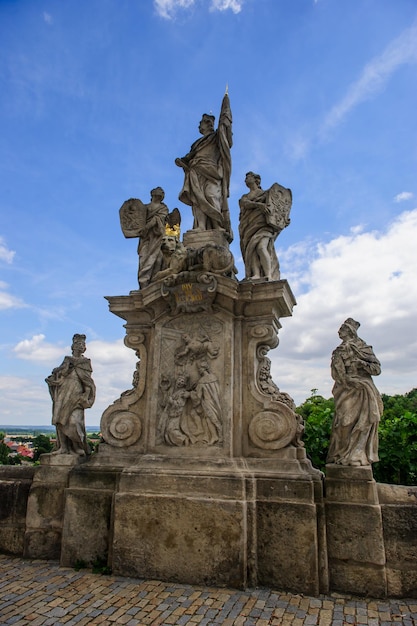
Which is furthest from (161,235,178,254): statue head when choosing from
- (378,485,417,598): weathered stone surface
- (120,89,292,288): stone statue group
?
(378,485,417,598): weathered stone surface

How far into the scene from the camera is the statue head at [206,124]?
7456 millimetres

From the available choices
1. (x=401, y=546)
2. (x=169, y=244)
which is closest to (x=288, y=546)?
(x=401, y=546)

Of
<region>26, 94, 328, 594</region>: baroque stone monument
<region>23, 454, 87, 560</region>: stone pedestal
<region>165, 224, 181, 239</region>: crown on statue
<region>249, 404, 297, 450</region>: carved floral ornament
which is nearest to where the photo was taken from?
<region>26, 94, 328, 594</region>: baroque stone monument

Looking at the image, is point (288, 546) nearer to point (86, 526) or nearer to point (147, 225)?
point (86, 526)

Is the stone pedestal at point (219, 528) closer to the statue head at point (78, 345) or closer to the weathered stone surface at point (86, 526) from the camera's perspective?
the weathered stone surface at point (86, 526)

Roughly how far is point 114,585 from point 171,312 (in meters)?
3.27

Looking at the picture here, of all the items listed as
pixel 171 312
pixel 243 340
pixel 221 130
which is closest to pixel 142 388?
pixel 171 312

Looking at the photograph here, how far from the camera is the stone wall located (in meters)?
4.74

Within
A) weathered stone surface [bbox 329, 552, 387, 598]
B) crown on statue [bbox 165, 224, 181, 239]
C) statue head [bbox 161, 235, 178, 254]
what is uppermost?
crown on statue [bbox 165, 224, 181, 239]

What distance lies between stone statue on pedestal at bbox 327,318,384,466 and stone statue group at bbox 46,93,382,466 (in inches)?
0.4

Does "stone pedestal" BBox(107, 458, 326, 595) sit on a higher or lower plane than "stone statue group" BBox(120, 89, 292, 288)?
lower

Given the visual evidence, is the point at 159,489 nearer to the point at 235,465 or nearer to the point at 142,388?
the point at 235,465

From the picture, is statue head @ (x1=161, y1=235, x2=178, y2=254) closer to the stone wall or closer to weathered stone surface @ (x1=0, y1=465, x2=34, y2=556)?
the stone wall

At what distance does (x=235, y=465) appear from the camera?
209 inches
